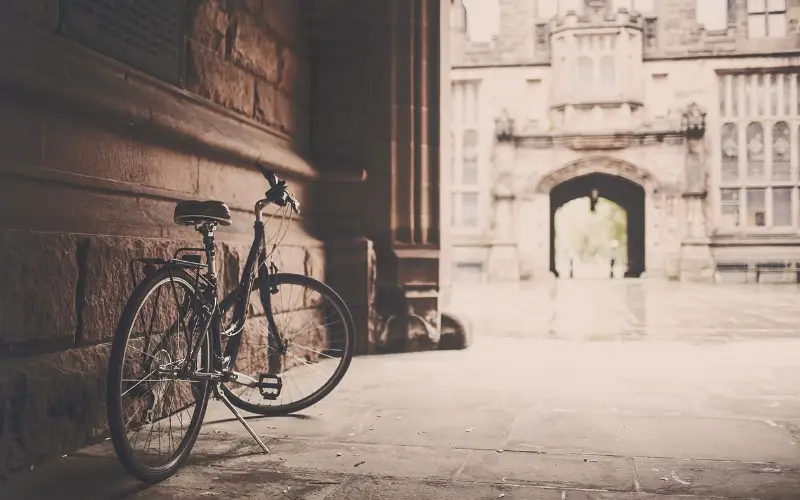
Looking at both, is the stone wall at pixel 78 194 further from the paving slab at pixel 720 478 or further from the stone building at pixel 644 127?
the stone building at pixel 644 127

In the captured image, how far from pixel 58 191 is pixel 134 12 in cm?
103

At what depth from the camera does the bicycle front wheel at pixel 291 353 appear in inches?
148

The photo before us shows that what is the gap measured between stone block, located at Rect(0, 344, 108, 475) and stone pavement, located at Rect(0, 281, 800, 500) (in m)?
0.08

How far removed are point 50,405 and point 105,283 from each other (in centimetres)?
53

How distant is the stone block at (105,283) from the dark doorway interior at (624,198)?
72.4 feet

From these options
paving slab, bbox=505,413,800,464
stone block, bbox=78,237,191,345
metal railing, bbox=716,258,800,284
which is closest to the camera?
paving slab, bbox=505,413,800,464

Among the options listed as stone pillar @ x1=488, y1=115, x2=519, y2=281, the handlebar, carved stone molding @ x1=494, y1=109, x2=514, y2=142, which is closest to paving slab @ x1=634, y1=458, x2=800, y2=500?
the handlebar

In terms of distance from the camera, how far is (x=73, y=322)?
307 centimetres

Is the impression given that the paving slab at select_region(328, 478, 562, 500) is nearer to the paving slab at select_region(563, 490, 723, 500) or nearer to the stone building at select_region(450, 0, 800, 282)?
the paving slab at select_region(563, 490, 723, 500)

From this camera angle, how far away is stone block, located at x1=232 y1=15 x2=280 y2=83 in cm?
488

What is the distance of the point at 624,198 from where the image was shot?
26.2 meters

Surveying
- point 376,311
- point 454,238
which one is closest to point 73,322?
point 376,311

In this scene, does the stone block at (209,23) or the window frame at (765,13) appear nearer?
the stone block at (209,23)

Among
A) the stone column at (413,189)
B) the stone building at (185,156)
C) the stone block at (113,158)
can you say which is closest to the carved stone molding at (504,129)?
the stone building at (185,156)
